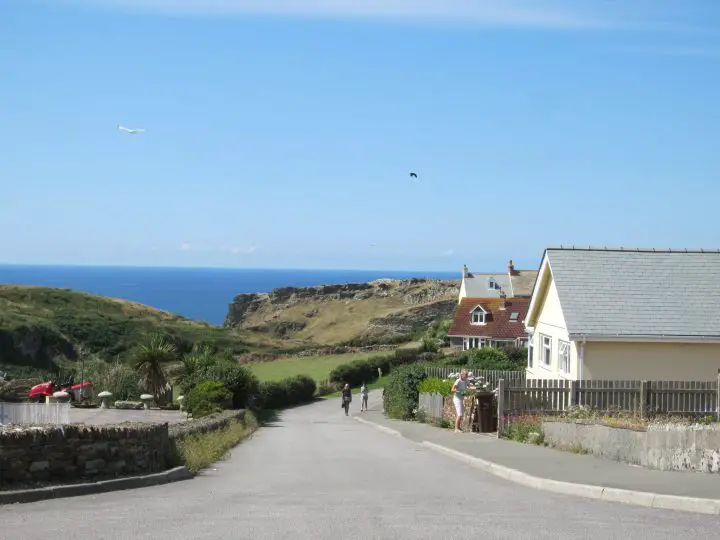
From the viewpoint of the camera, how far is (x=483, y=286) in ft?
278

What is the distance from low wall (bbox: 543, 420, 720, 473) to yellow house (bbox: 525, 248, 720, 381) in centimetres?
1114

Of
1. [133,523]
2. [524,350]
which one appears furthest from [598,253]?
[524,350]

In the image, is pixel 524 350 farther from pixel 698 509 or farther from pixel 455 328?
pixel 698 509

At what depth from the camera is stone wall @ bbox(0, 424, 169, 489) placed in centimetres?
1250

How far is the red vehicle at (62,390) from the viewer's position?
33969mm

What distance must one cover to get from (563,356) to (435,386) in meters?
5.79

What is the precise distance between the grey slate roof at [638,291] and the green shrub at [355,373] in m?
44.6

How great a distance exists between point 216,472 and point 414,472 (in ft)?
11.4

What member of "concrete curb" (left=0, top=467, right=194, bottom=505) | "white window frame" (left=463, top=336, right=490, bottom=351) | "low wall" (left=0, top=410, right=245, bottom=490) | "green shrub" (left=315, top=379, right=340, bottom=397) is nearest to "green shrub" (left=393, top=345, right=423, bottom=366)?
"white window frame" (left=463, top=336, right=490, bottom=351)

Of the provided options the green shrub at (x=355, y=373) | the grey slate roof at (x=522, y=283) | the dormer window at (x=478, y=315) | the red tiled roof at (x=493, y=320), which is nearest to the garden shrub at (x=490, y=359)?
the red tiled roof at (x=493, y=320)

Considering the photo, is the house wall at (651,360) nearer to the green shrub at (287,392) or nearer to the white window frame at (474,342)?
the green shrub at (287,392)

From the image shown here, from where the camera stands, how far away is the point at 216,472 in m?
16.9

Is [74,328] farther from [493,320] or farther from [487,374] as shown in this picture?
[487,374]

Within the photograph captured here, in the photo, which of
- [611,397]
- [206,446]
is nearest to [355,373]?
[611,397]
